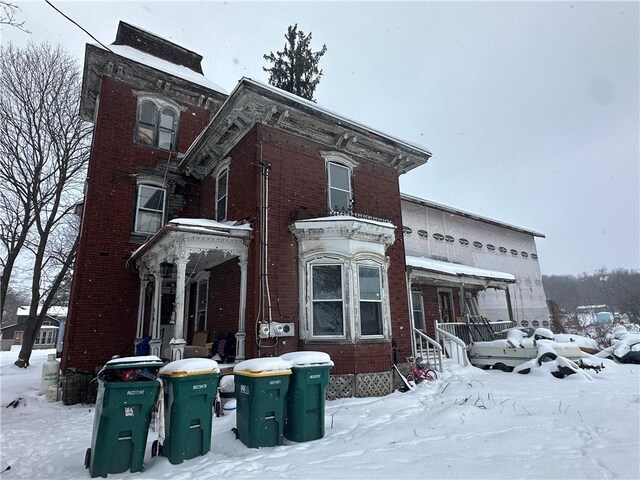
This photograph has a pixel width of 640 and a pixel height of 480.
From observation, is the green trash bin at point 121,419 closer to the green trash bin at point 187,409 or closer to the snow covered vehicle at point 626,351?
the green trash bin at point 187,409

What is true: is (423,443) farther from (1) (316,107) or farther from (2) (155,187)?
(2) (155,187)

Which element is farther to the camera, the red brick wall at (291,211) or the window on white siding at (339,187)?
the window on white siding at (339,187)

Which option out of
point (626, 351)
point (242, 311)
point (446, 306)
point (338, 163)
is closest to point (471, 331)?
point (446, 306)

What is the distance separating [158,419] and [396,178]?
9497 mm

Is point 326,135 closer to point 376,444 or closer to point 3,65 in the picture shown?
point 376,444

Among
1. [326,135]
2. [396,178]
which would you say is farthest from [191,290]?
[396,178]

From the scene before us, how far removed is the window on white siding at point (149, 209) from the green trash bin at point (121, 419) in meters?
8.23

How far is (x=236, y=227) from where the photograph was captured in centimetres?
864

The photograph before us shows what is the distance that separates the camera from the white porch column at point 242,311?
8.25m

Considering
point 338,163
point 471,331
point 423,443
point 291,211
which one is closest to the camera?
point 423,443

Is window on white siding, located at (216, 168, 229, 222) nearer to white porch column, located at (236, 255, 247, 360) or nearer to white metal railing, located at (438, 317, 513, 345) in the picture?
white porch column, located at (236, 255, 247, 360)

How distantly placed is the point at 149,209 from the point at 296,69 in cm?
1197

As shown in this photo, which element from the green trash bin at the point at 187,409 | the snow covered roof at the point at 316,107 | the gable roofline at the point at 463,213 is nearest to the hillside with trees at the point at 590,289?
the gable roofline at the point at 463,213

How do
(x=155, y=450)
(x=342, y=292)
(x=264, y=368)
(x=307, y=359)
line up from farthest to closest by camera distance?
(x=342, y=292) < (x=307, y=359) < (x=264, y=368) < (x=155, y=450)
